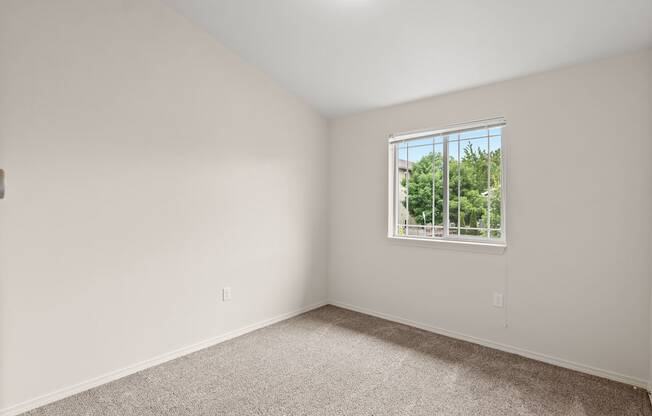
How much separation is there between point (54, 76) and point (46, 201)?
0.74 meters

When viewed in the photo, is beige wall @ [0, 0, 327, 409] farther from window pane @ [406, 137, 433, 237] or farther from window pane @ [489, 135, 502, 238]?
window pane @ [489, 135, 502, 238]

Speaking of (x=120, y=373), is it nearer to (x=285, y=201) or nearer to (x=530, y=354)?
(x=285, y=201)

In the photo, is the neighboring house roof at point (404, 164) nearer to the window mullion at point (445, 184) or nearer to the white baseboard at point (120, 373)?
the window mullion at point (445, 184)

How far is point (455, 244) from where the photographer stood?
298 cm

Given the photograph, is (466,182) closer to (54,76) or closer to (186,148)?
(186,148)

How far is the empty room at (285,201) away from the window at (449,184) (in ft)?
0.07

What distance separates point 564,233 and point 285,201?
2.37m

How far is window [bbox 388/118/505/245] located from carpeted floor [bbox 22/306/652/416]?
996 mm

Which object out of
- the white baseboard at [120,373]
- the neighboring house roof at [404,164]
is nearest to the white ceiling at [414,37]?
the neighboring house roof at [404,164]

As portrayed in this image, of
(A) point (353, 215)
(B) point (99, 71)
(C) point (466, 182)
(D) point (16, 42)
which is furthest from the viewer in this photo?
(A) point (353, 215)

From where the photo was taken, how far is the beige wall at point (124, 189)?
1.92 m

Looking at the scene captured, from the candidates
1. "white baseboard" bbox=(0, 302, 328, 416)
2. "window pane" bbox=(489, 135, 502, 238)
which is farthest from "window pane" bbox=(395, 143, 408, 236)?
"white baseboard" bbox=(0, 302, 328, 416)

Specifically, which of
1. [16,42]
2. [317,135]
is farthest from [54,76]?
[317,135]

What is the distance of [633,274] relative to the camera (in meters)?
2.21
